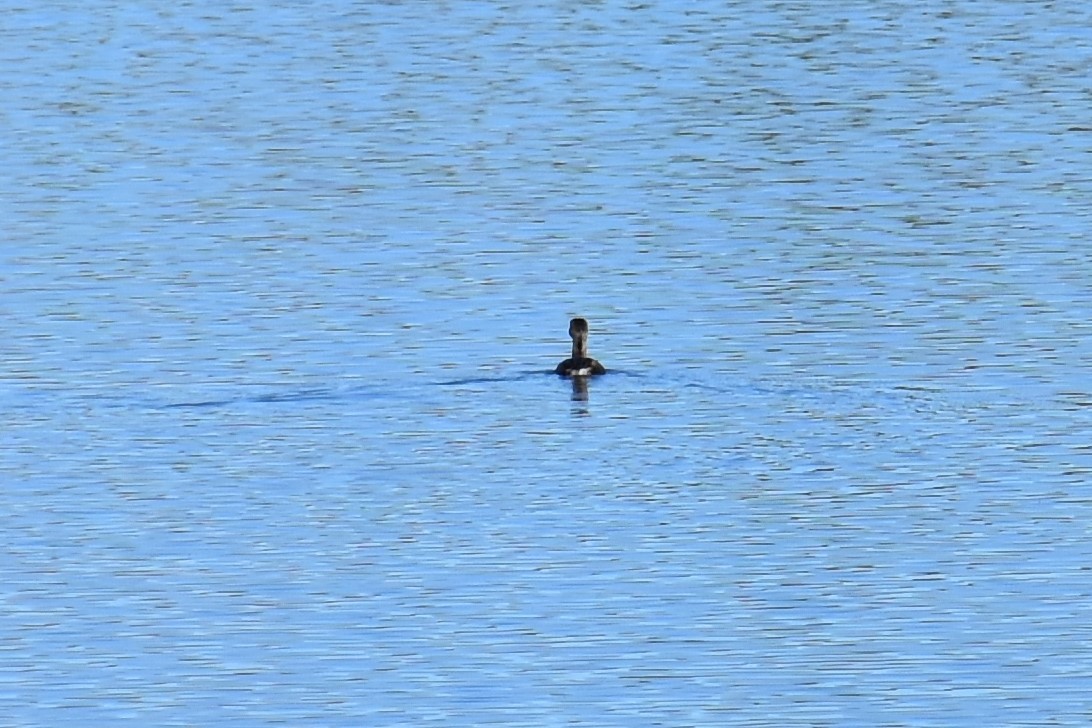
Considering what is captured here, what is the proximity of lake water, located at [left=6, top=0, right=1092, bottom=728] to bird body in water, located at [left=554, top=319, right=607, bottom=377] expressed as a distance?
181 mm

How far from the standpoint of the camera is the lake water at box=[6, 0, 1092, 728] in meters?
17.6

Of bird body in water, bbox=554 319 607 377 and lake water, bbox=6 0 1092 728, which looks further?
bird body in water, bbox=554 319 607 377

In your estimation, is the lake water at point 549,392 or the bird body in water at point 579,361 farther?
the bird body in water at point 579,361

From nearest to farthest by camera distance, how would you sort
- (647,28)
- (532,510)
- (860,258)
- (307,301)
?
(532,510) → (307,301) → (860,258) → (647,28)

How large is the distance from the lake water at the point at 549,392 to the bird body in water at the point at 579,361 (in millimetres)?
181

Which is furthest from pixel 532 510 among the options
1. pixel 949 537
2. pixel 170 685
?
pixel 170 685

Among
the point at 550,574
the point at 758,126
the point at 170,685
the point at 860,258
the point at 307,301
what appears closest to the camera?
the point at 170,685

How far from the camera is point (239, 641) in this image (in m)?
18.0

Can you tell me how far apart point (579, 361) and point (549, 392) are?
14.8 inches

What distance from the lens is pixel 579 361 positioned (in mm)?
24797

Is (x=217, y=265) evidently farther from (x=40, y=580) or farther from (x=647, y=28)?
(x=647, y=28)

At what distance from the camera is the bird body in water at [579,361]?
2480 cm

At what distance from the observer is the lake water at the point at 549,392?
17562mm

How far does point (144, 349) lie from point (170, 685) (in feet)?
30.4
